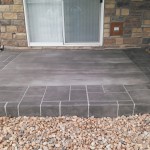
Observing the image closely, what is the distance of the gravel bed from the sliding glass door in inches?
94.7

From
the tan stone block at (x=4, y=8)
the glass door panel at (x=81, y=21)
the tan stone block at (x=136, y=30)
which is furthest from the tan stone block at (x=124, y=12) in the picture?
the tan stone block at (x=4, y=8)

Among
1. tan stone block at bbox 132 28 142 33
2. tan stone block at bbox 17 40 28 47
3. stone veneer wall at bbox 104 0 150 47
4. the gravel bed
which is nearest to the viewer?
the gravel bed

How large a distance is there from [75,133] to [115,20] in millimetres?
2785

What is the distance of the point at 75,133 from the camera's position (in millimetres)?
1840

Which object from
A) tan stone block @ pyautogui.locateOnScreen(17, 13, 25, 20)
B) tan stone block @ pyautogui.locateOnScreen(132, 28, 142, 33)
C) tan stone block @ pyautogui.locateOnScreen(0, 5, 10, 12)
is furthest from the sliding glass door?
tan stone block @ pyautogui.locateOnScreen(132, 28, 142, 33)

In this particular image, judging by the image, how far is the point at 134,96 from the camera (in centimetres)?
221

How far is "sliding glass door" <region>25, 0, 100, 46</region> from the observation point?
3.92 m

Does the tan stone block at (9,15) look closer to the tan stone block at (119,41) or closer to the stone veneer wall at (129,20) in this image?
the stone veneer wall at (129,20)

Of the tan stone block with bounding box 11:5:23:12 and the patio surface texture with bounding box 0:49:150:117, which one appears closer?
the patio surface texture with bounding box 0:49:150:117

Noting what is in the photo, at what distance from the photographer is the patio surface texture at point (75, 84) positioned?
208 cm

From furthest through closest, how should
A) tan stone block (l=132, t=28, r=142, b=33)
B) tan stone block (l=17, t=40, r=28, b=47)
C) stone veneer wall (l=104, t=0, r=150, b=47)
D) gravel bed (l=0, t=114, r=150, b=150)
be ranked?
tan stone block (l=17, t=40, r=28, b=47) < tan stone block (l=132, t=28, r=142, b=33) < stone veneer wall (l=104, t=0, r=150, b=47) < gravel bed (l=0, t=114, r=150, b=150)

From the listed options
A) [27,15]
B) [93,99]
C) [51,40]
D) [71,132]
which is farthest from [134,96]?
[27,15]

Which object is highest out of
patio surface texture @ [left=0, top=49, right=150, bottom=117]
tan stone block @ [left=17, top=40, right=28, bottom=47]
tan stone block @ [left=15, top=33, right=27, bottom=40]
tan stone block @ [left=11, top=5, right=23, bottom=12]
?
tan stone block @ [left=11, top=5, right=23, bottom=12]

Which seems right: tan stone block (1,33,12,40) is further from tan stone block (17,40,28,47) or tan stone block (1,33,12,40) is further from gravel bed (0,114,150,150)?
gravel bed (0,114,150,150)
